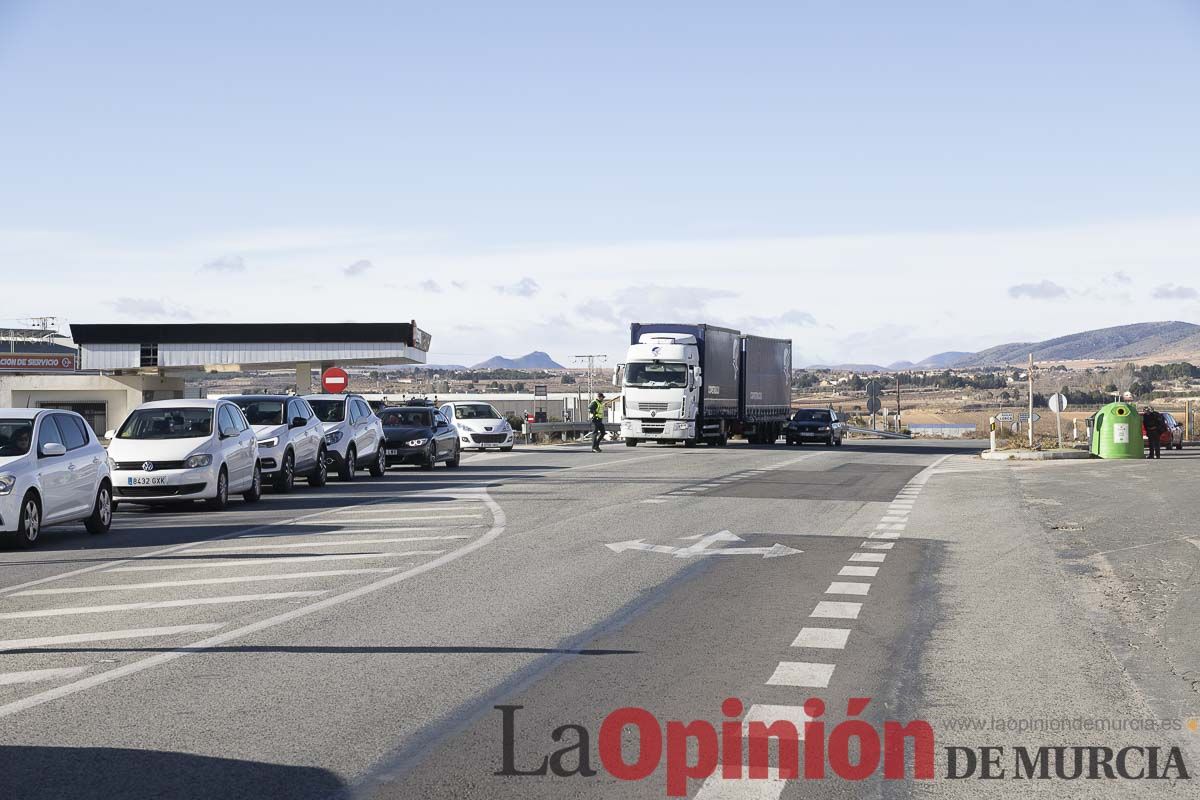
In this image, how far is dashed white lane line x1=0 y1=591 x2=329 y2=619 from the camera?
11.0 meters

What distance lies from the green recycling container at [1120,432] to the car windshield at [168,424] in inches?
1032

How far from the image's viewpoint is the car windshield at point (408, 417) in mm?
35531

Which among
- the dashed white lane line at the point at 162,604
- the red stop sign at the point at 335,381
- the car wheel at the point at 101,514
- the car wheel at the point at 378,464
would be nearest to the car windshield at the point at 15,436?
the car wheel at the point at 101,514

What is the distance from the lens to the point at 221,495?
2181cm

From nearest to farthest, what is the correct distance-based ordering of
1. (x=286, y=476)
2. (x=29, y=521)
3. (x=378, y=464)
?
1. (x=29, y=521)
2. (x=286, y=476)
3. (x=378, y=464)

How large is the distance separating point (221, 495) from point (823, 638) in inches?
555

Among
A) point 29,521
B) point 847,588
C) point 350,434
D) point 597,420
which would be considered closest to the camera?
point 847,588

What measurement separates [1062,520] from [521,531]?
764 centimetres

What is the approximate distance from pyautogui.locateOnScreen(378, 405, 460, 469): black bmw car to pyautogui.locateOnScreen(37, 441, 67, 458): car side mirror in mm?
16412

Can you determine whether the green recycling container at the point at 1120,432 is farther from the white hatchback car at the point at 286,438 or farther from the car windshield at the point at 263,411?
the car windshield at the point at 263,411

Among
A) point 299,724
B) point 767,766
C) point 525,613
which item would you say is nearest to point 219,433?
point 525,613

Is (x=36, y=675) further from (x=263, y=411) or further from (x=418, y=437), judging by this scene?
(x=418, y=437)

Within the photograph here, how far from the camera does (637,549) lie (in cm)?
1547

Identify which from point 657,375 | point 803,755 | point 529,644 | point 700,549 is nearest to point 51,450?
point 700,549
